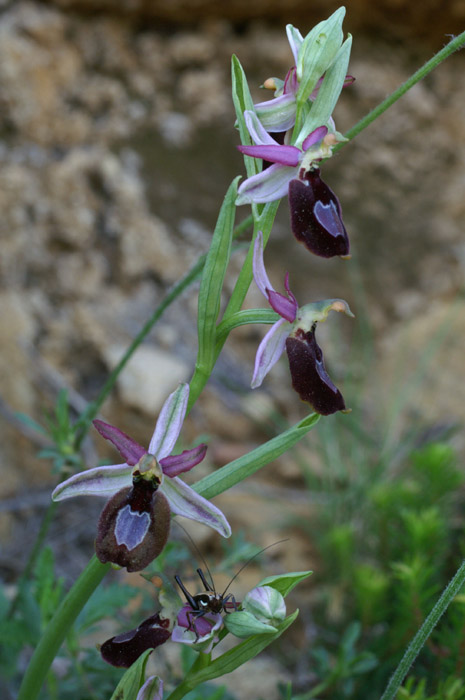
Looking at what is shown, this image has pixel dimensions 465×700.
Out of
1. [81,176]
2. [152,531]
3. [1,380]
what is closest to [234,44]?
[81,176]

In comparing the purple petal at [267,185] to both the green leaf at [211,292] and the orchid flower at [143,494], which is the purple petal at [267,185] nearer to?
the green leaf at [211,292]

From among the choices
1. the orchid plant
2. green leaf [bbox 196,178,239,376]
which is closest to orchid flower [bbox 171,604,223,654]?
the orchid plant

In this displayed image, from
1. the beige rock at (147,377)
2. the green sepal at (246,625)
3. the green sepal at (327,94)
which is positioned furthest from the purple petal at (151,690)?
the beige rock at (147,377)

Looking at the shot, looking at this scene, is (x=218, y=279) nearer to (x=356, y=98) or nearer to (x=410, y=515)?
(x=410, y=515)

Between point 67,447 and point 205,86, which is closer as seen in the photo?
point 67,447

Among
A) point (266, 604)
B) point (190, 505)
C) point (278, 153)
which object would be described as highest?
point (278, 153)

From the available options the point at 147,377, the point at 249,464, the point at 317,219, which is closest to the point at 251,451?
the point at 249,464

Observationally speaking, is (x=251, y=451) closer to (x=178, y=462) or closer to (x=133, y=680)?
(x=178, y=462)
